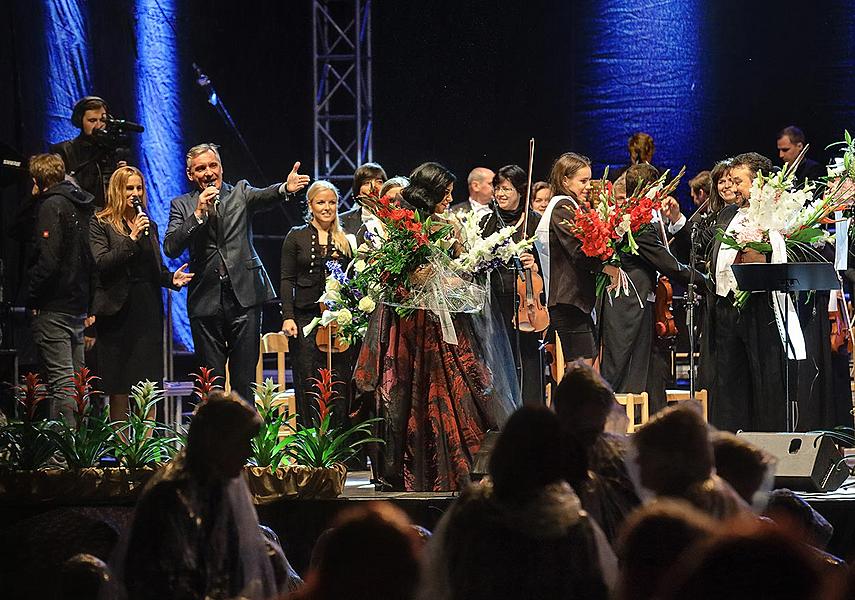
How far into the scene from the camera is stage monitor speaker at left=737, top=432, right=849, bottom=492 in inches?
→ 213

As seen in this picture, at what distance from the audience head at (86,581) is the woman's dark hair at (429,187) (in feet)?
10.7

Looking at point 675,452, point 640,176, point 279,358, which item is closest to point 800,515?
point 675,452

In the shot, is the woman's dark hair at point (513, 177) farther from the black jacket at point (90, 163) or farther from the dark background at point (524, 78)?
the black jacket at point (90, 163)

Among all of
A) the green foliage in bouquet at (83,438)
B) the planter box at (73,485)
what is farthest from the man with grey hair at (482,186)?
the planter box at (73,485)

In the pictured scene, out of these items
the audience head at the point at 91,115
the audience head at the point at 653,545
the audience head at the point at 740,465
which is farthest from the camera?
the audience head at the point at 91,115

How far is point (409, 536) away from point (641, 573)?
584mm

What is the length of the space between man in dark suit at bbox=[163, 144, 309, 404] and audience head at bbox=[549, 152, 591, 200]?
149cm

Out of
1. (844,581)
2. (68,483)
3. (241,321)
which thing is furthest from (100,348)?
(844,581)

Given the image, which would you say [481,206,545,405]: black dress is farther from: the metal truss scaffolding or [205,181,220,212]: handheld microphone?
the metal truss scaffolding

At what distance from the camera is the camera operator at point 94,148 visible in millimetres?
7598

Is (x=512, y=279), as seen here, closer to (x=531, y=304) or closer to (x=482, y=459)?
→ (x=531, y=304)

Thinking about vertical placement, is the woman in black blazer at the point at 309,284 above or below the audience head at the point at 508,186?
below

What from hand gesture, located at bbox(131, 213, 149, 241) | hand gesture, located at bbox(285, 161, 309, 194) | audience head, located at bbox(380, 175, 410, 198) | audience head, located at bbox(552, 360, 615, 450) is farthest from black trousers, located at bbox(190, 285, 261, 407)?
audience head, located at bbox(552, 360, 615, 450)

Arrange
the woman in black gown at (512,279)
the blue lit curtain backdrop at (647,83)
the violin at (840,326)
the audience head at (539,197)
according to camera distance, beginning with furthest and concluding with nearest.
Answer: the blue lit curtain backdrop at (647,83) → the audience head at (539,197) → the violin at (840,326) → the woman in black gown at (512,279)
